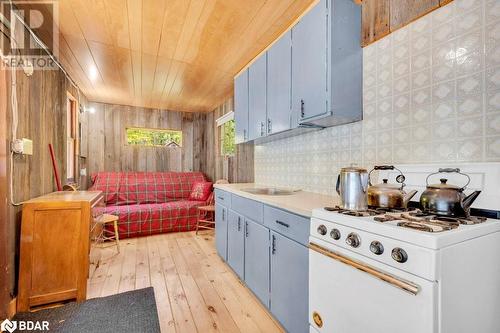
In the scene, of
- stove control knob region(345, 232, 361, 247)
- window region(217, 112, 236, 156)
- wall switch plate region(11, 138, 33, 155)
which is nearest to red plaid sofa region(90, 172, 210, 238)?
window region(217, 112, 236, 156)

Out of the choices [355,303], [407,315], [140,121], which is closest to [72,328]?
[355,303]

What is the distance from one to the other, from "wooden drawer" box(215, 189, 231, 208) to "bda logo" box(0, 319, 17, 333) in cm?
173

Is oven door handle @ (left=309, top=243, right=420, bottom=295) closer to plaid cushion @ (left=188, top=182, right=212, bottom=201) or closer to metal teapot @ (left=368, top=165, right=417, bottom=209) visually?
metal teapot @ (left=368, top=165, right=417, bottom=209)

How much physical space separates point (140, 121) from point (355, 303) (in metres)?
4.88

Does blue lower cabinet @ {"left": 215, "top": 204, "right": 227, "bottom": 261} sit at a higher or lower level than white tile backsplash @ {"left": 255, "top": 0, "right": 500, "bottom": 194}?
lower

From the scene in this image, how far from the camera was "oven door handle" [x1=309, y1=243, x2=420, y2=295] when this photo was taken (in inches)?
28.6

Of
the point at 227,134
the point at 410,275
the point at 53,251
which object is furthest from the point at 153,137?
the point at 410,275

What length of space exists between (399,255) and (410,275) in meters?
0.06

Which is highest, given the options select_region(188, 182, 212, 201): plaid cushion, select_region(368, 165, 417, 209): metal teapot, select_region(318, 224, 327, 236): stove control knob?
select_region(368, 165, 417, 209): metal teapot

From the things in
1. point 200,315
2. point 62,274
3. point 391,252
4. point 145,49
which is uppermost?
point 145,49

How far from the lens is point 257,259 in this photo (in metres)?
1.81

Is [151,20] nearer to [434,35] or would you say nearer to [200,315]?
[434,35]

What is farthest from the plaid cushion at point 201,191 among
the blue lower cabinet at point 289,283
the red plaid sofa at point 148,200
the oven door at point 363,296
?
the oven door at point 363,296

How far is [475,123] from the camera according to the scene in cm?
110
